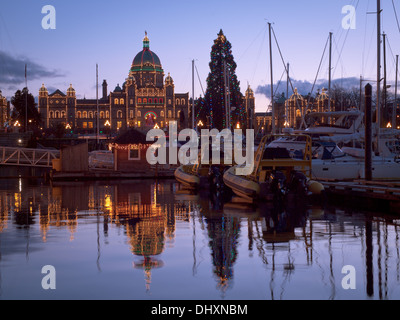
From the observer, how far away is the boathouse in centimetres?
4350

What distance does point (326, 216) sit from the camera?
61.4ft

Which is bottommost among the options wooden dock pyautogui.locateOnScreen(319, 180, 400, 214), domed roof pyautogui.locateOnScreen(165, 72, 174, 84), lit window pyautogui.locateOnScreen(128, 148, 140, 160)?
wooden dock pyautogui.locateOnScreen(319, 180, 400, 214)

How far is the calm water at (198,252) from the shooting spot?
9.16 meters

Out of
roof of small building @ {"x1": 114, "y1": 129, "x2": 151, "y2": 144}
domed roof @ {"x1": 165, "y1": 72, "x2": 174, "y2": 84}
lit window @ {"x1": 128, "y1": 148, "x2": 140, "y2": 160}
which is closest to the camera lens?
roof of small building @ {"x1": 114, "y1": 129, "x2": 151, "y2": 144}

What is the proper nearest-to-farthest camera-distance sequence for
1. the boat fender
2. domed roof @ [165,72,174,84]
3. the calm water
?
1. the calm water
2. the boat fender
3. domed roof @ [165,72,174,84]

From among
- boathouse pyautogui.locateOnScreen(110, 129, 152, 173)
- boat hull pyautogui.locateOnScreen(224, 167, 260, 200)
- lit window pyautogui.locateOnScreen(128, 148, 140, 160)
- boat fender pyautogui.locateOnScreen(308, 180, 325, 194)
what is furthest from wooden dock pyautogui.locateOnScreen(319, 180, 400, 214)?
lit window pyautogui.locateOnScreen(128, 148, 140, 160)

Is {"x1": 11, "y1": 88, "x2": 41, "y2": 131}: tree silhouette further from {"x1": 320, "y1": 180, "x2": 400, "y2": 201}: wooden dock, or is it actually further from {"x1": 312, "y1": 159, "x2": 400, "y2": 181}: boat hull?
{"x1": 320, "y1": 180, "x2": 400, "y2": 201}: wooden dock

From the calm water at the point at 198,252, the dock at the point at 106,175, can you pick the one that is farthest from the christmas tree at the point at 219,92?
the calm water at the point at 198,252

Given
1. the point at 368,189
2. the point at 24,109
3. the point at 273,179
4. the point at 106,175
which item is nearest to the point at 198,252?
the point at 273,179

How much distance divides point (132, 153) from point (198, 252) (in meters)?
32.6

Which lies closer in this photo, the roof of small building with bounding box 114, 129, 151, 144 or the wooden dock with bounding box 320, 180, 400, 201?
the wooden dock with bounding box 320, 180, 400, 201

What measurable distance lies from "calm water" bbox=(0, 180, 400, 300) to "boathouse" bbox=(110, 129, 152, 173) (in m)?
21.6
